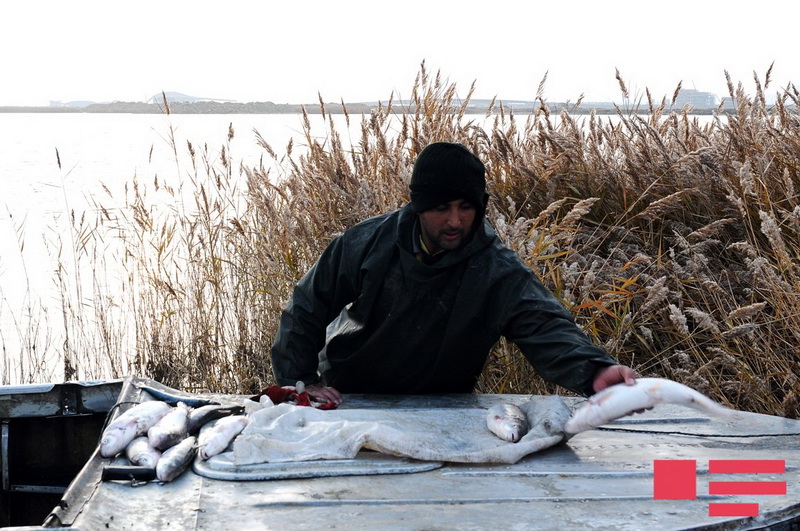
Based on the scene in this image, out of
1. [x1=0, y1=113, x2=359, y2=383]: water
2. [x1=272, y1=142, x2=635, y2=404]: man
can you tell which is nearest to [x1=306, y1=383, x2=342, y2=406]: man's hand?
[x1=272, y1=142, x2=635, y2=404]: man

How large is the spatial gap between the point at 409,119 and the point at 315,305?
2.41 meters

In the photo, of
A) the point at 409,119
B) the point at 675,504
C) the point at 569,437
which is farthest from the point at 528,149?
the point at 675,504

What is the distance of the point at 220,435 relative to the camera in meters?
3.13

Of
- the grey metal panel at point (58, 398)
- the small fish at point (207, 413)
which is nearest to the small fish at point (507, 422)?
the small fish at point (207, 413)

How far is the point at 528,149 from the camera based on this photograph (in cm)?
636

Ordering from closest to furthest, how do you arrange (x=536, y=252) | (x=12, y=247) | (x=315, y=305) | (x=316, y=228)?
(x=315, y=305), (x=536, y=252), (x=316, y=228), (x=12, y=247)

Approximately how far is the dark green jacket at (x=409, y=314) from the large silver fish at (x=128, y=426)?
0.63 m

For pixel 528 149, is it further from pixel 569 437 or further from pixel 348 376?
pixel 569 437

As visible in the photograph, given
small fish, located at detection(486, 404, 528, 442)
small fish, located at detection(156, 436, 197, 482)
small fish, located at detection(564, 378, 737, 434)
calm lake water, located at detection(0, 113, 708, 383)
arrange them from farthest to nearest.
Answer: calm lake water, located at detection(0, 113, 708, 383) → small fish, located at detection(486, 404, 528, 442) → small fish, located at detection(564, 378, 737, 434) → small fish, located at detection(156, 436, 197, 482)

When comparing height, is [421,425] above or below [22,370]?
above

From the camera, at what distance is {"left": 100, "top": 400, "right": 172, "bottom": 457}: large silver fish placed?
3131 millimetres

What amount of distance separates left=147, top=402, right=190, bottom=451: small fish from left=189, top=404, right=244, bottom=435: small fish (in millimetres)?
32

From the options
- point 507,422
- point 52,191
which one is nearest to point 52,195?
point 52,191

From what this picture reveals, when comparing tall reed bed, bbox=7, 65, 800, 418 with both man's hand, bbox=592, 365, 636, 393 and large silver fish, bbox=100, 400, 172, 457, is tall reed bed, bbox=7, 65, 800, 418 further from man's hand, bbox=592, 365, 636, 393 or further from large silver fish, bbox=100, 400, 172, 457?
large silver fish, bbox=100, 400, 172, 457
